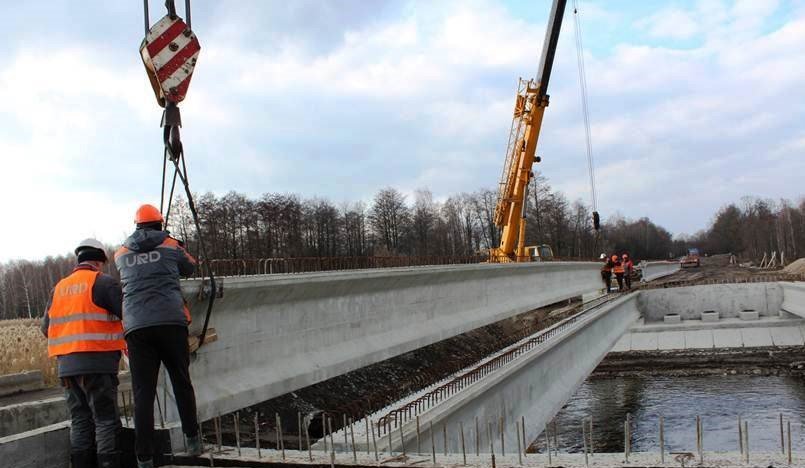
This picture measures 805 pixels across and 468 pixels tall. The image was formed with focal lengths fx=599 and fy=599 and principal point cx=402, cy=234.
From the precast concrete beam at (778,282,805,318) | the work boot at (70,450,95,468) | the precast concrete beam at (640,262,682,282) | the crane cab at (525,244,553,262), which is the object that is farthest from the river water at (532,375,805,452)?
the precast concrete beam at (640,262,682,282)

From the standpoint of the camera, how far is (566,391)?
15047 millimetres

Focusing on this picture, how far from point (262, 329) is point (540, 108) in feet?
68.8

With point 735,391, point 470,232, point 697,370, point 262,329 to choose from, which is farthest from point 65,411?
point 470,232

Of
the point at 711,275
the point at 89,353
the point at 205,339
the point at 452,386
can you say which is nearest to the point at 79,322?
the point at 89,353

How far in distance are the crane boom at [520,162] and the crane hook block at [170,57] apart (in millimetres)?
19717

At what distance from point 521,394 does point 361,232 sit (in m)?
67.0

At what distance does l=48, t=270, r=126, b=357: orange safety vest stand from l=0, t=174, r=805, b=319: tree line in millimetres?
32963

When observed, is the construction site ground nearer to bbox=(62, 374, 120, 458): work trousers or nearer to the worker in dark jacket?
the worker in dark jacket

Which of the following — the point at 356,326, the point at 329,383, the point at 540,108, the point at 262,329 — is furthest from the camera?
the point at 540,108

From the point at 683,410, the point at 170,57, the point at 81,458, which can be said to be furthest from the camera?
the point at 683,410

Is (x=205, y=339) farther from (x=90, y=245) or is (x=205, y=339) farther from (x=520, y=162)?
(x=520, y=162)

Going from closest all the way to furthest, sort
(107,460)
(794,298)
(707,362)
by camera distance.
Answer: (107,460)
(707,362)
(794,298)

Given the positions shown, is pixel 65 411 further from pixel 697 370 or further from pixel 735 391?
pixel 697 370

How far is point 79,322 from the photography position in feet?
14.8
